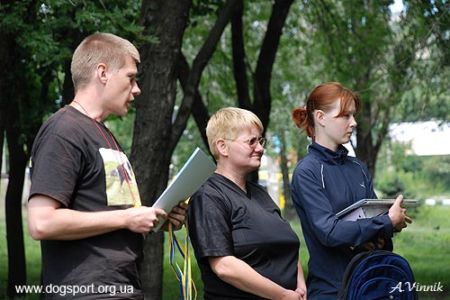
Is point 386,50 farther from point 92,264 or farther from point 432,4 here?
point 92,264

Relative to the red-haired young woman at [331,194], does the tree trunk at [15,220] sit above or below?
below

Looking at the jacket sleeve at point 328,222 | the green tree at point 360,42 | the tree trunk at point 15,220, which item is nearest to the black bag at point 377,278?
the jacket sleeve at point 328,222

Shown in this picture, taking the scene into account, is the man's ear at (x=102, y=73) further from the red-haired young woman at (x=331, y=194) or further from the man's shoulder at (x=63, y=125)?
the red-haired young woman at (x=331, y=194)

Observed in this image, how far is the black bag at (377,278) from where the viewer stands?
13.6 feet

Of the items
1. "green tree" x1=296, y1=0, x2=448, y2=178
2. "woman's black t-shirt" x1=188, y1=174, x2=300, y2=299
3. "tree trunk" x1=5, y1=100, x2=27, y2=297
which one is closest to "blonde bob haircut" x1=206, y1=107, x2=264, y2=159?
"woman's black t-shirt" x1=188, y1=174, x2=300, y2=299

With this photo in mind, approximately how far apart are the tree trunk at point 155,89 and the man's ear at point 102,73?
5.17m

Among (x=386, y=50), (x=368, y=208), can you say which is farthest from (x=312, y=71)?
(x=368, y=208)

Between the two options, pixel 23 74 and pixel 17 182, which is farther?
pixel 17 182

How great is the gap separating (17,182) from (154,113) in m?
4.79

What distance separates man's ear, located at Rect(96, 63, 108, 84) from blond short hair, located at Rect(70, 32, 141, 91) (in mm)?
14

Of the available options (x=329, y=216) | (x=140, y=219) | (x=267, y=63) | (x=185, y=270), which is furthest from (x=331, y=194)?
(x=267, y=63)

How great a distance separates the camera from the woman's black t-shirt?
417 cm

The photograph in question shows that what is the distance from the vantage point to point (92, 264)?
11.5 feet

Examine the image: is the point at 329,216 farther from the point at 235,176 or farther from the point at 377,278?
the point at 235,176
